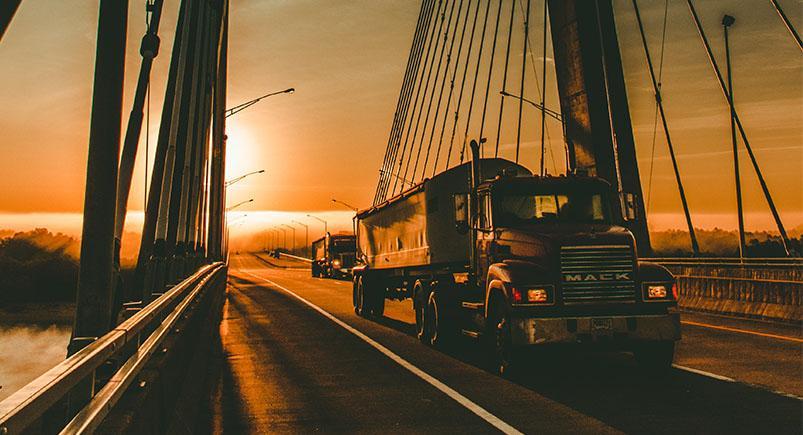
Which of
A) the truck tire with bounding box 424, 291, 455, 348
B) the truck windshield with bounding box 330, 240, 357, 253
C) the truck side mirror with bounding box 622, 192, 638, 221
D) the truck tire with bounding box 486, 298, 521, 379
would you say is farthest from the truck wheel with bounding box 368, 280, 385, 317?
the truck windshield with bounding box 330, 240, 357, 253

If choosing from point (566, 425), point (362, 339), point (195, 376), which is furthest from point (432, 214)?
point (566, 425)

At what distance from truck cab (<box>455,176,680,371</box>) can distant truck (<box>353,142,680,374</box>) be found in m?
0.01

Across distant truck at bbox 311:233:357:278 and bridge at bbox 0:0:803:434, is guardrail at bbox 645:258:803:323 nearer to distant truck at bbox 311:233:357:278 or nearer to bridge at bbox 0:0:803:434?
bridge at bbox 0:0:803:434

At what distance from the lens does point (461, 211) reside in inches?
498

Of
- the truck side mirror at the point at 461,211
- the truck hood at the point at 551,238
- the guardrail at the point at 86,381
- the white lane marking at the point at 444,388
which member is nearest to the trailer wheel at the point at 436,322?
the white lane marking at the point at 444,388

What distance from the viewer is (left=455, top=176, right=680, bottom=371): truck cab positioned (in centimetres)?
1045

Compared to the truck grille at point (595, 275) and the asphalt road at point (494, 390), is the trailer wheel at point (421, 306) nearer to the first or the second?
the asphalt road at point (494, 390)

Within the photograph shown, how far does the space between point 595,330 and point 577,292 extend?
1.80 ft

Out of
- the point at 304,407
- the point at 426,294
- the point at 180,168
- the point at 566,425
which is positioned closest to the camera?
the point at 566,425

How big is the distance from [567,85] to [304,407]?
16.9 metres

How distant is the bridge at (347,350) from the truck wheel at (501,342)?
212mm

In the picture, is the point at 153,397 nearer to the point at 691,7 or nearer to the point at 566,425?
the point at 566,425

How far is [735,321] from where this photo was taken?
1886 centimetres

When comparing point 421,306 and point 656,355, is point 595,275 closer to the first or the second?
point 656,355
